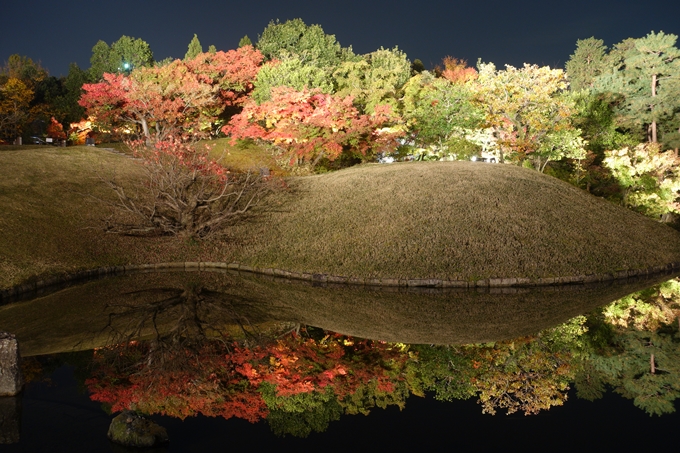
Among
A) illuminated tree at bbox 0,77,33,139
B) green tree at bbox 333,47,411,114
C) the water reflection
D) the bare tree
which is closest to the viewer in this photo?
the water reflection

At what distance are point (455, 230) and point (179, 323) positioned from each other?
1122 centimetres

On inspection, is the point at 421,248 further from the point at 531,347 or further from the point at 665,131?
the point at 665,131

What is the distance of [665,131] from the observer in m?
41.8

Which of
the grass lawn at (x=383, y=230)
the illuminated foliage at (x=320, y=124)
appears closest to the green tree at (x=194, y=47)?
the illuminated foliage at (x=320, y=124)

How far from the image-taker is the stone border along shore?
17266 millimetres

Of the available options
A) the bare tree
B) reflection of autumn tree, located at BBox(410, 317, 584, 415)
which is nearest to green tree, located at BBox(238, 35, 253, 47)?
the bare tree

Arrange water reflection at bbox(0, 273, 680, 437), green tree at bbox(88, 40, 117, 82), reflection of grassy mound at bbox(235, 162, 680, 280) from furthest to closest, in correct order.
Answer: green tree at bbox(88, 40, 117, 82), reflection of grassy mound at bbox(235, 162, 680, 280), water reflection at bbox(0, 273, 680, 437)

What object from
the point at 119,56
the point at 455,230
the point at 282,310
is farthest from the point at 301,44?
the point at 282,310

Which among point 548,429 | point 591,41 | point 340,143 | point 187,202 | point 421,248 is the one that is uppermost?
point 591,41

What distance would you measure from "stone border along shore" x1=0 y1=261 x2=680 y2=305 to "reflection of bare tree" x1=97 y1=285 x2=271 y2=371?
349cm

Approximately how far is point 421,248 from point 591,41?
55.5m

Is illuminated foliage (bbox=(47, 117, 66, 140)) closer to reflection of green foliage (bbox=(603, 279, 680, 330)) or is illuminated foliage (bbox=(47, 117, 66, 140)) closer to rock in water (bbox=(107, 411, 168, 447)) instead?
reflection of green foliage (bbox=(603, 279, 680, 330))

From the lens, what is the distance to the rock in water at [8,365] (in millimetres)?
8367

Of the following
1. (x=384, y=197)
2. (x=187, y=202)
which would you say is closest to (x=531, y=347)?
(x=384, y=197)
